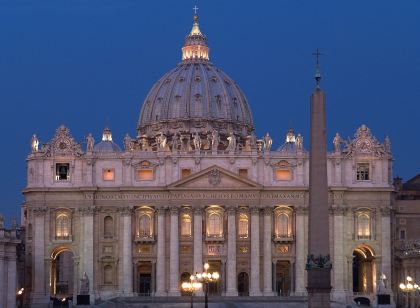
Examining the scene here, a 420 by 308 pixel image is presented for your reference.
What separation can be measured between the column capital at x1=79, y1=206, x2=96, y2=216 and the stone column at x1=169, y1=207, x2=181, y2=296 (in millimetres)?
7620

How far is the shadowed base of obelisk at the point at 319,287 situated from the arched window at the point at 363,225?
71071mm

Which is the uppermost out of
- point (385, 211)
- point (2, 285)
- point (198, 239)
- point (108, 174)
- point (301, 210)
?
point (108, 174)

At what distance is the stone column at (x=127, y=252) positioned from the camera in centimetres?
12169

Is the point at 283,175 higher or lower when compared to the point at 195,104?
lower

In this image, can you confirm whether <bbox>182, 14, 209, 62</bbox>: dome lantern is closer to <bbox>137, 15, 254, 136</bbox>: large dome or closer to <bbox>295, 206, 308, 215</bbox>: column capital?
<bbox>137, 15, 254, 136</bbox>: large dome

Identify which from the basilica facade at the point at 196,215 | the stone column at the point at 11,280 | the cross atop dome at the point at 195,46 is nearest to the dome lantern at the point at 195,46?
the cross atop dome at the point at 195,46

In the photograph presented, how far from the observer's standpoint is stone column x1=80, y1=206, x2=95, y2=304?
12138 centimetres

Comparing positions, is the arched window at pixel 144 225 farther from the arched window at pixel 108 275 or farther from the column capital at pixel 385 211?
the column capital at pixel 385 211

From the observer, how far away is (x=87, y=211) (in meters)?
123

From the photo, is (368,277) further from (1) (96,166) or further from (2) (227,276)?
(1) (96,166)

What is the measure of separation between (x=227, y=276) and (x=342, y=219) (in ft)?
40.2

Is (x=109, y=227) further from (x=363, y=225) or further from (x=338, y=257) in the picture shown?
(x=363, y=225)

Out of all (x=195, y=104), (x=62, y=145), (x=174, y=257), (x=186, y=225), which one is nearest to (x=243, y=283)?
(x=174, y=257)

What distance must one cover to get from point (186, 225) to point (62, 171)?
1308 cm
